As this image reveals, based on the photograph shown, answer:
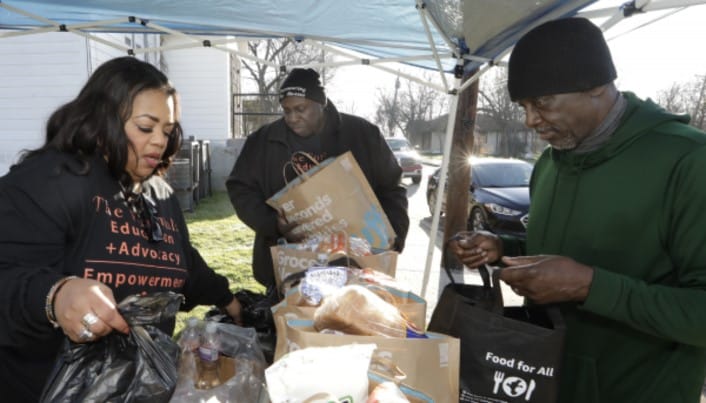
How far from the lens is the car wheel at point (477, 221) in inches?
332

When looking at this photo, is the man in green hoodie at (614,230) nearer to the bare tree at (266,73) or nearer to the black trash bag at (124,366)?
the black trash bag at (124,366)

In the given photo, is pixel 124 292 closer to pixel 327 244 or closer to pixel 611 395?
pixel 327 244

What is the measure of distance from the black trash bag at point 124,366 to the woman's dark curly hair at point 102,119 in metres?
0.58

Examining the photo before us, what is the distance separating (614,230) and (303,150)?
6.34 feet

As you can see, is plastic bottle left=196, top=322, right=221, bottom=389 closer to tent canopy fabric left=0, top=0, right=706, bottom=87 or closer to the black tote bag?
the black tote bag

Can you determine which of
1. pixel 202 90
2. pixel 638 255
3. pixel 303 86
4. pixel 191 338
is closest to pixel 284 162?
pixel 303 86

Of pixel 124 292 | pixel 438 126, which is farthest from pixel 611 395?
pixel 438 126

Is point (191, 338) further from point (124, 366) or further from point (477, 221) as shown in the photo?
point (477, 221)

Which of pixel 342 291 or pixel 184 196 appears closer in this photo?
pixel 342 291

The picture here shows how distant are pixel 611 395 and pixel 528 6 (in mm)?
1541

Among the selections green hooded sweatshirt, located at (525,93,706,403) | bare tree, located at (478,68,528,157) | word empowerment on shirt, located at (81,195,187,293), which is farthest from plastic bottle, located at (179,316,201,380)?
bare tree, located at (478,68,528,157)

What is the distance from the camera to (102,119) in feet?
4.75

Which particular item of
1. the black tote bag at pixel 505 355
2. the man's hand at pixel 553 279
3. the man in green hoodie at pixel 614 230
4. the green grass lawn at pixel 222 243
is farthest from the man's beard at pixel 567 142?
the green grass lawn at pixel 222 243

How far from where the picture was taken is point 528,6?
5.94ft
